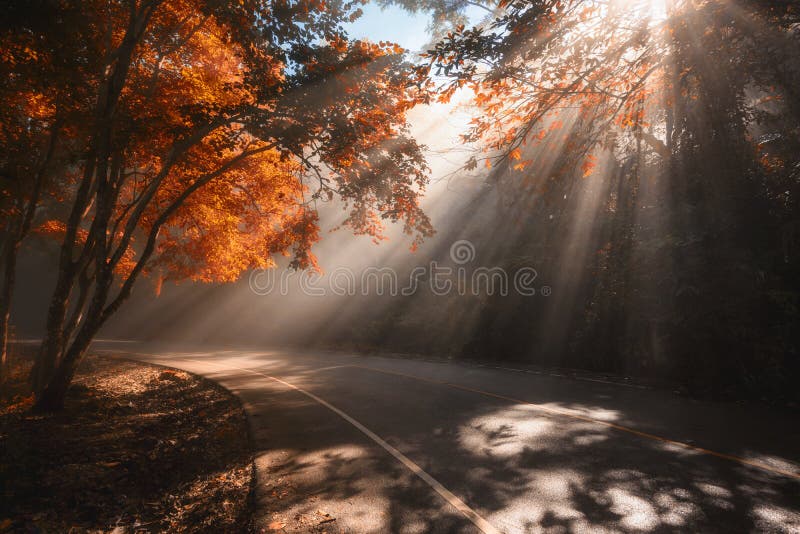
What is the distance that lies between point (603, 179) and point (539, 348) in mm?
6798

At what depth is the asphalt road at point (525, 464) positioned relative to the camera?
3857 mm

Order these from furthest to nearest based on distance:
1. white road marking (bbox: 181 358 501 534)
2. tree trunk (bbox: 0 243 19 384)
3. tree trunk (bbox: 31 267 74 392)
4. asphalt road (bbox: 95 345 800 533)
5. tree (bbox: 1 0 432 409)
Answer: tree trunk (bbox: 0 243 19 384), tree trunk (bbox: 31 267 74 392), tree (bbox: 1 0 432 409), asphalt road (bbox: 95 345 800 533), white road marking (bbox: 181 358 501 534)

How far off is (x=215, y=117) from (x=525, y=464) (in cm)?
809

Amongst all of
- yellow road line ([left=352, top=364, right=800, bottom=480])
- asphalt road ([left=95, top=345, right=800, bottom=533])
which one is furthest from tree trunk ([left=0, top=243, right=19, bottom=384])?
yellow road line ([left=352, top=364, right=800, bottom=480])

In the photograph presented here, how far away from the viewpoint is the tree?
8.27 meters

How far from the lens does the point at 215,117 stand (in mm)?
8492

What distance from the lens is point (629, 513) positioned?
152 inches

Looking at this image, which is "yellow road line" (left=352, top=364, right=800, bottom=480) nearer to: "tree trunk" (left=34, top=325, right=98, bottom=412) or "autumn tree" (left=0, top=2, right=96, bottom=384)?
"tree trunk" (left=34, top=325, right=98, bottom=412)

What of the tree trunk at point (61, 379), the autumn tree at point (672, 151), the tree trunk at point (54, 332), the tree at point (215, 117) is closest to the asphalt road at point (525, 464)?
the autumn tree at point (672, 151)

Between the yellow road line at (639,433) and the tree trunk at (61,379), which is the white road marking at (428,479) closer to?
the yellow road line at (639,433)

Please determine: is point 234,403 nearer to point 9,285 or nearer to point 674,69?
point 9,285

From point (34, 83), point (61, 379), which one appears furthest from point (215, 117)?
point (61, 379)

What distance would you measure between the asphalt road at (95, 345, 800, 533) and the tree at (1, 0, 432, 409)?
13.6ft

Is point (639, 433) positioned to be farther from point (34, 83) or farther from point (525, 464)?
point (34, 83)
